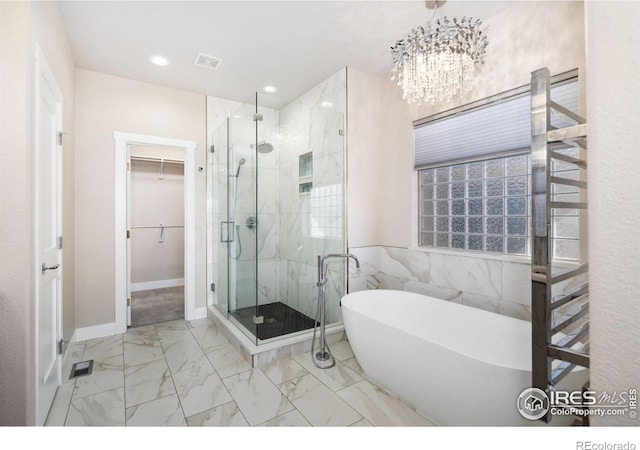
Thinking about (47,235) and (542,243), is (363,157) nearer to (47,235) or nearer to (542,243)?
(542,243)

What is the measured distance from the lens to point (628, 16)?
1.93 ft

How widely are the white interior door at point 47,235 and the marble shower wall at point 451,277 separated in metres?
2.34

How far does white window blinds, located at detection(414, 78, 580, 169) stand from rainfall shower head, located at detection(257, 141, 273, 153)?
57.0 inches

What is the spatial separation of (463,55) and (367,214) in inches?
66.2

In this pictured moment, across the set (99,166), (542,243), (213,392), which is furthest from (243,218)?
(542,243)

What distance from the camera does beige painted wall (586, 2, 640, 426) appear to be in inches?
22.5

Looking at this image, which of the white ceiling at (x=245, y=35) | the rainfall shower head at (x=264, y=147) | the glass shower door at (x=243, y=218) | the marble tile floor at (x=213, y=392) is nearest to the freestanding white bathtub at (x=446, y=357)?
the marble tile floor at (x=213, y=392)

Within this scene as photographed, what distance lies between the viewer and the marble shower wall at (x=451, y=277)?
80.0 inches

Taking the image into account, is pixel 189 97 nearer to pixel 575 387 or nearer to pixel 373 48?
pixel 373 48

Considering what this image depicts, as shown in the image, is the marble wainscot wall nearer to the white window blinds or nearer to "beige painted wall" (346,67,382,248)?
"beige painted wall" (346,67,382,248)

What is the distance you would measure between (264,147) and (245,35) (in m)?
0.93

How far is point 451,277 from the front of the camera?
2.45m

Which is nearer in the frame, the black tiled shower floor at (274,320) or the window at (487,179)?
the window at (487,179)
